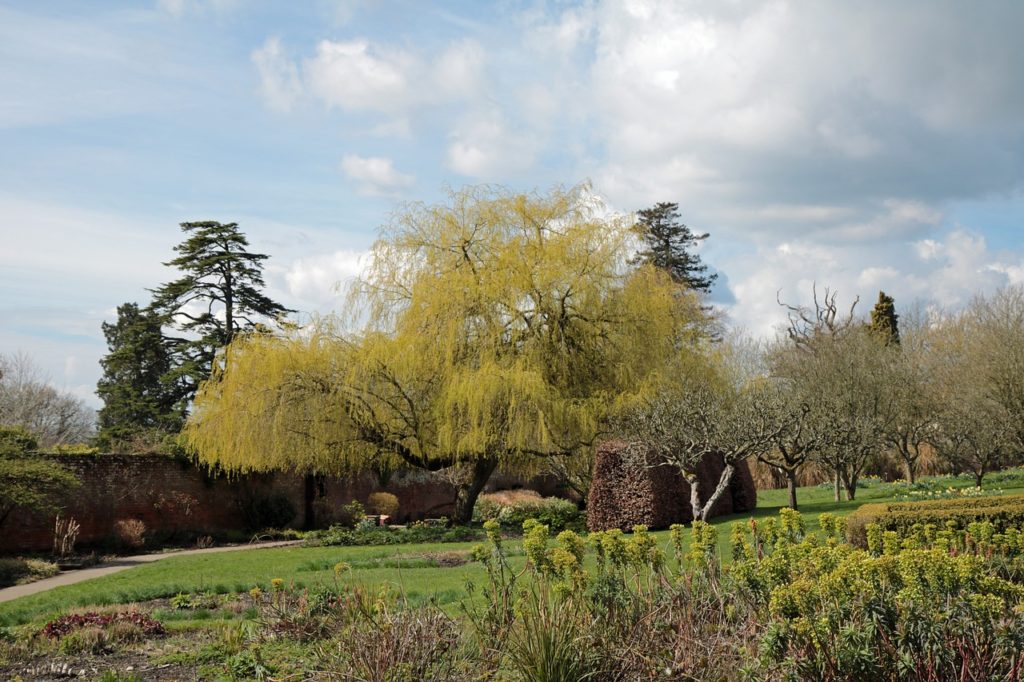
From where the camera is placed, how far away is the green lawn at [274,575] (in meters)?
10.2

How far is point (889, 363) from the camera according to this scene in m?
31.5

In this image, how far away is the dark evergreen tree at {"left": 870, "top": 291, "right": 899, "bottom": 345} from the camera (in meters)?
45.3

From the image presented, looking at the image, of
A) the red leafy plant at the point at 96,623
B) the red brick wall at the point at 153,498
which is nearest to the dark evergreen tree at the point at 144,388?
the red brick wall at the point at 153,498

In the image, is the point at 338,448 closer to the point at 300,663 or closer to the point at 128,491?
the point at 128,491

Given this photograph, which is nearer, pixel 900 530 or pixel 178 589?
pixel 900 530

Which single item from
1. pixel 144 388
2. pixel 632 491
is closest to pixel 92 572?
pixel 632 491

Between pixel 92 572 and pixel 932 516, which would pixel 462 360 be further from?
pixel 932 516

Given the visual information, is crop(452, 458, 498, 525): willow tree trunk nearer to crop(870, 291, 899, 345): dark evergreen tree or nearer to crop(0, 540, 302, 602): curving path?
crop(0, 540, 302, 602): curving path

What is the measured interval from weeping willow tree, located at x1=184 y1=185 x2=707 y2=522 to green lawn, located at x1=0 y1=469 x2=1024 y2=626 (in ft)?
11.8

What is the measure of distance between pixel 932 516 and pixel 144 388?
34.6 meters

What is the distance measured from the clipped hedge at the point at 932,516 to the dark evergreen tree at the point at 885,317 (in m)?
33.5

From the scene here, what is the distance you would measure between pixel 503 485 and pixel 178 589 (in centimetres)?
2208

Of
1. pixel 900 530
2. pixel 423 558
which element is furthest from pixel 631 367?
pixel 900 530

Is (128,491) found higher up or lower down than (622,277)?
lower down
